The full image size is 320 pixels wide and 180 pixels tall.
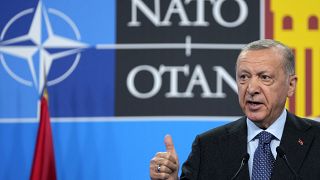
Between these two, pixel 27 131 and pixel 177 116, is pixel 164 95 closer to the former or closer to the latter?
pixel 177 116

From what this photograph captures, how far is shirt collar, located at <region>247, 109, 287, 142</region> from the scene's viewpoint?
1.91m

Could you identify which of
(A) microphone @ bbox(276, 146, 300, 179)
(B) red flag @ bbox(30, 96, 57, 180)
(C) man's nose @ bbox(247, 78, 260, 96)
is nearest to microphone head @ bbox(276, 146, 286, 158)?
(A) microphone @ bbox(276, 146, 300, 179)

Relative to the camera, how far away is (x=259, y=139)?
6.24 ft

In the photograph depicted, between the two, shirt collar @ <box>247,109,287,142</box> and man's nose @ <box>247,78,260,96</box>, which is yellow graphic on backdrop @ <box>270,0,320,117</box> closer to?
shirt collar @ <box>247,109,287,142</box>

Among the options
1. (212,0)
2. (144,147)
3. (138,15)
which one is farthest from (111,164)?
(212,0)

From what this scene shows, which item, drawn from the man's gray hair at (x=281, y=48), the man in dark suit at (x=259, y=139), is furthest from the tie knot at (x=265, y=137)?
the man's gray hair at (x=281, y=48)

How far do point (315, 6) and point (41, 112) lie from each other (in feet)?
5.56

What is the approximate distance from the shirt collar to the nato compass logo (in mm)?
1494

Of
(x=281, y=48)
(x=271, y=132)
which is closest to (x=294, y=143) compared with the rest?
(x=271, y=132)

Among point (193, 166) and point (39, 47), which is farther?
point (39, 47)

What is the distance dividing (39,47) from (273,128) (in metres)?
1.71

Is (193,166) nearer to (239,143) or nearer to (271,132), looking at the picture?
(239,143)

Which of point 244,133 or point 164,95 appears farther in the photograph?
point 164,95

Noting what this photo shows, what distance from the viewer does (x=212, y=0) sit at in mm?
3223
